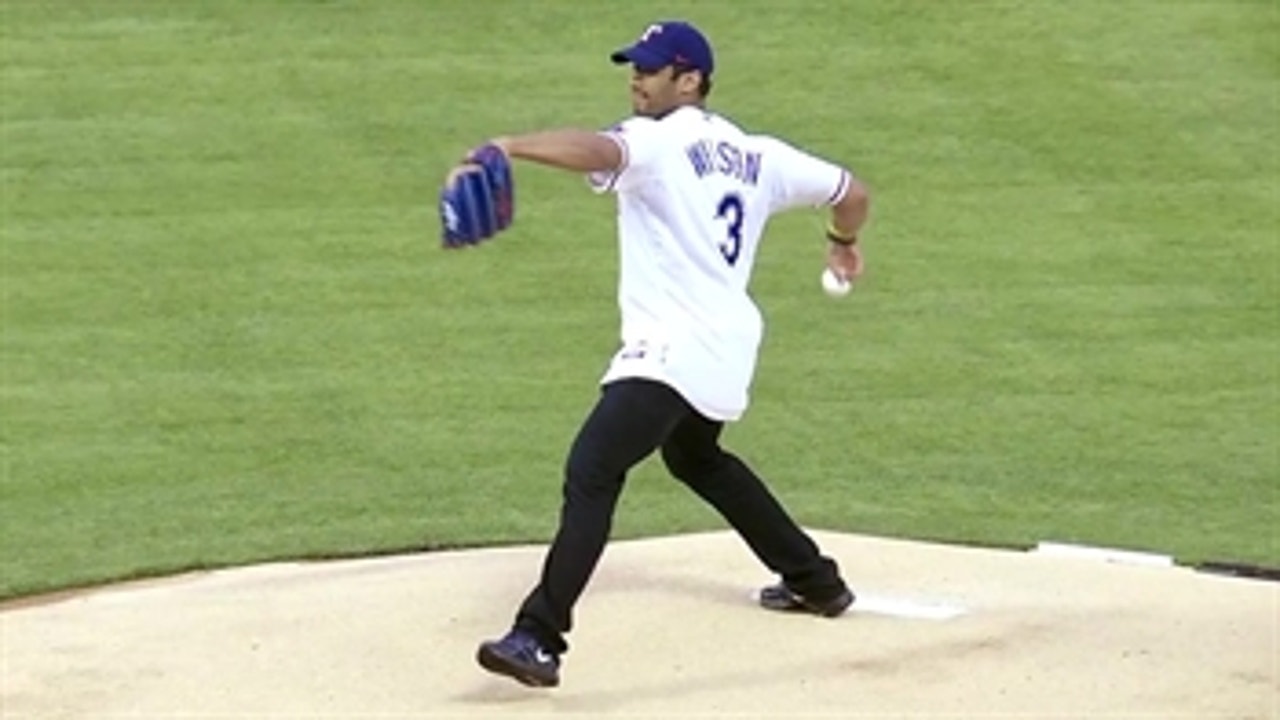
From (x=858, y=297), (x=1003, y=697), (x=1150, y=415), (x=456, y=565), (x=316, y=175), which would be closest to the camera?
(x=1003, y=697)

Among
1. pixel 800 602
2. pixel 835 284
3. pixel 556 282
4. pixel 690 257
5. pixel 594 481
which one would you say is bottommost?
pixel 556 282

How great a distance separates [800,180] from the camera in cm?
697

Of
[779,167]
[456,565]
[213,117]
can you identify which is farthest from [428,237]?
[779,167]

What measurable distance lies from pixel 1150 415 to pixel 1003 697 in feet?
12.2

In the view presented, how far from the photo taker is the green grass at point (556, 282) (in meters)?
9.26

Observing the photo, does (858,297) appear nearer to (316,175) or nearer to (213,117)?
(316,175)

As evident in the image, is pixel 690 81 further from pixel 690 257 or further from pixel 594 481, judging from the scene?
pixel 594 481

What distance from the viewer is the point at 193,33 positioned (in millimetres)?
14406

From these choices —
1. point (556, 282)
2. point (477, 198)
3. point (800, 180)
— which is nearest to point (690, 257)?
point (800, 180)

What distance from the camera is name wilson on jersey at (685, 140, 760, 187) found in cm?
660

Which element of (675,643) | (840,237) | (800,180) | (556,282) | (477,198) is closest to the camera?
(477,198)

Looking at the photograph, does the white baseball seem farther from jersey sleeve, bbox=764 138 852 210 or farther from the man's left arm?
the man's left arm

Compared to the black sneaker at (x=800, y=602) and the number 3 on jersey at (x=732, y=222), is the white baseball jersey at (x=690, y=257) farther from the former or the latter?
the black sneaker at (x=800, y=602)

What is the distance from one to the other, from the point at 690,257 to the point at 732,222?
0.18 meters
